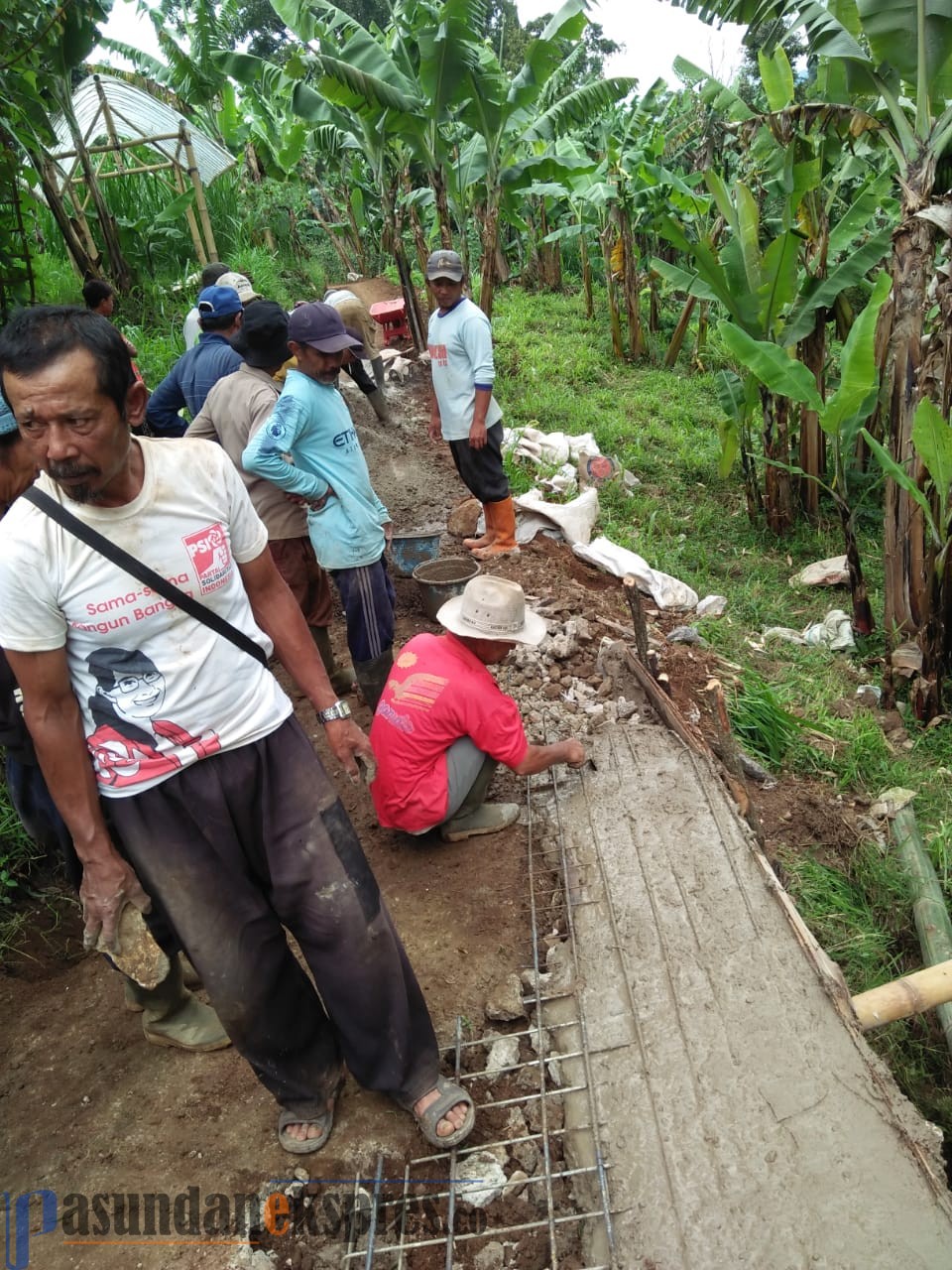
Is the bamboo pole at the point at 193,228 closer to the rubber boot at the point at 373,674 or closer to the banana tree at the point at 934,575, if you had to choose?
the rubber boot at the point at 373,674

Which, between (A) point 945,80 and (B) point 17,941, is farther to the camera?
(A) point 945,80

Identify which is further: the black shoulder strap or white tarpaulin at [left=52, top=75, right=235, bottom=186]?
white tarpaulin at [left=52, top=75, right=235, bottom=186]

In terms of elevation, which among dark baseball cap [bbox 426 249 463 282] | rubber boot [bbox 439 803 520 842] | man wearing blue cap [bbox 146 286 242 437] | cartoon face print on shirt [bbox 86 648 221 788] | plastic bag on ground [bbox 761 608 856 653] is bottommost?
plastic bag on ground [bbox 761 608 856 653]

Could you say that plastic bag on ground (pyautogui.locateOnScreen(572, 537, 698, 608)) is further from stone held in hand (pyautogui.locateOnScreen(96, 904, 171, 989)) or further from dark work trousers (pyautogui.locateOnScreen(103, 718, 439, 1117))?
stone held in hand (pyautogui.locateOnScreen(96, 904, 171, 989))

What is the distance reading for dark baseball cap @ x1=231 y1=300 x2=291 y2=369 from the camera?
11.0 ft

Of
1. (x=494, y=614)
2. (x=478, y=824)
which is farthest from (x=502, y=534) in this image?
(x=494, y=614)

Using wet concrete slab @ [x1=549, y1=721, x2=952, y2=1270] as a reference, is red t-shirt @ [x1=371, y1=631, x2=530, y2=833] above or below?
above

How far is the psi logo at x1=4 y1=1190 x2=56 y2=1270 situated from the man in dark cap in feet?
6.40

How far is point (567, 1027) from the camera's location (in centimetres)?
227

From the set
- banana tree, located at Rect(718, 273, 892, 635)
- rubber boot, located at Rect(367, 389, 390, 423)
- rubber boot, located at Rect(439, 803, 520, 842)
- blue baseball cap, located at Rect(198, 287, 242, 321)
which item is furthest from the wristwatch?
rubber boot, located at Rect(367, 389, 390, 423)

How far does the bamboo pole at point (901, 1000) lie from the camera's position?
6.97 ft

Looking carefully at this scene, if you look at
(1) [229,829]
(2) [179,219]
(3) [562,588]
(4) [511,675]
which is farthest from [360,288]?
(1) [229,829]

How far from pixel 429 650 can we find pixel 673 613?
8.84 feet

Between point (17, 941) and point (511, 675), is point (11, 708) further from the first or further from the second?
point (511, 675)
